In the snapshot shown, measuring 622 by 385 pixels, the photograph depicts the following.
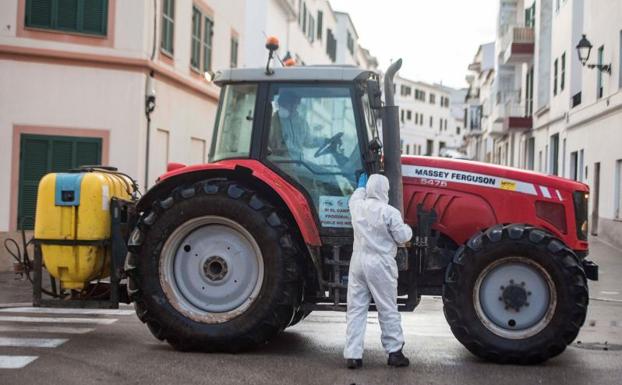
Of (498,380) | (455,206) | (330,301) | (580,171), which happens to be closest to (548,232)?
(455,206)

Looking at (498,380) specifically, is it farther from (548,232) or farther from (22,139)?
(22,139)

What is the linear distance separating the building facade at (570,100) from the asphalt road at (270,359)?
12437mm

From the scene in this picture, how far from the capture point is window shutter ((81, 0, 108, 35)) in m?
16.8

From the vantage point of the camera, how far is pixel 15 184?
16375 millimetres

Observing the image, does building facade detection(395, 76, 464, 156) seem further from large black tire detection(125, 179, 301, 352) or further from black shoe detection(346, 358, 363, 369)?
black shoe detection(346, 358, 363, 369)

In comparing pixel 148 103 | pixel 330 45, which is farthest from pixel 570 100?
pixel 330 45

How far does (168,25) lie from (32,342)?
1137cm

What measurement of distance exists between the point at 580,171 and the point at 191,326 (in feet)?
67.8

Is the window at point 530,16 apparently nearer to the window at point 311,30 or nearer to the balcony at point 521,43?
the balcony at point 521,43

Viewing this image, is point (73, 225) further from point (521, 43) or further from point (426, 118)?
point (426, 118)

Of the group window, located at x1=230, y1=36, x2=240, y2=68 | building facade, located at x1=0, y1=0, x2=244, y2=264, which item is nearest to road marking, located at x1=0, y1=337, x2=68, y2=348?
building facade, located at x1=0, y1=0, x2=244, y2=264

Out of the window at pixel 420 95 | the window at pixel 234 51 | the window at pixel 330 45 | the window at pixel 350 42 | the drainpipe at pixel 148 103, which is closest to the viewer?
the drainpipe at pixel 148 103

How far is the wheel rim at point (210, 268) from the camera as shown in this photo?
28.2 ft

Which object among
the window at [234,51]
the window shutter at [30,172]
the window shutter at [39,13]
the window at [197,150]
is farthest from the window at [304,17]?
the window shutter at [30,172]
